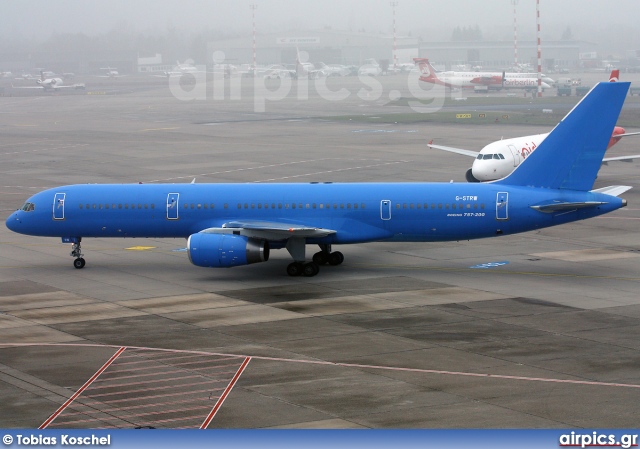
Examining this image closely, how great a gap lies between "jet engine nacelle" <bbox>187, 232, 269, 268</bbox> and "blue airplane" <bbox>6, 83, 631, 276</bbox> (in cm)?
4

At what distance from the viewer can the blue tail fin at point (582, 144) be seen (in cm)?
4294

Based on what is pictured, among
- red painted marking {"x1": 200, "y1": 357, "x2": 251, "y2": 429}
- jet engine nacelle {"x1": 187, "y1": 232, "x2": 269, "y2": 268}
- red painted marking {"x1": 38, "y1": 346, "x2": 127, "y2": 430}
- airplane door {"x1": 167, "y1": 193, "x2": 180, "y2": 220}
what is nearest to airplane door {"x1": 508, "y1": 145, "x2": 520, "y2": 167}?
airplane door {"x1": 167, "y1": 193, "x2": 180, "y2": 220}

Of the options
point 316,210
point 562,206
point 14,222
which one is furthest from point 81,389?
point 562,206

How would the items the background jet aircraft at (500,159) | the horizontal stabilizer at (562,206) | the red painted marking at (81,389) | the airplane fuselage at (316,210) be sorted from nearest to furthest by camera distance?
the red painted marking at (81,389)
the horizontal stabilizer at (562,206)
the airplane fuselage at (316,210)
the background jet aircraft at (500,159)

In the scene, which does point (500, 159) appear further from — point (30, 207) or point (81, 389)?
point (81, 389)

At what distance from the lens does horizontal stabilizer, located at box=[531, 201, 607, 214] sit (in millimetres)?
42156

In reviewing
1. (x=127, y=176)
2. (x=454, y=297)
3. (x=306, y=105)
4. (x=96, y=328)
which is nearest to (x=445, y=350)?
(x=454, y=297)

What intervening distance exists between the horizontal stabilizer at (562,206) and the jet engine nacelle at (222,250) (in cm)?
1267

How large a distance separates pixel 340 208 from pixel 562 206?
10039 mm

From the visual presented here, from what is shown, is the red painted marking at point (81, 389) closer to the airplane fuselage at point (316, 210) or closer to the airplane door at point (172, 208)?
the airplane door at point (172, 208)

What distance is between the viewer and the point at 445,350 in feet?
104

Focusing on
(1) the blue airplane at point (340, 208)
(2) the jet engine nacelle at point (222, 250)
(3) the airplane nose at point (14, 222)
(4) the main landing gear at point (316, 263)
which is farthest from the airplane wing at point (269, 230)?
(3) the airplane nose at point (14, 222)

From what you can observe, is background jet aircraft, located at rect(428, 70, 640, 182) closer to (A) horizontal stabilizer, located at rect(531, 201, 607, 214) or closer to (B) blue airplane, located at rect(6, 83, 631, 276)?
(B) blue airplane, located at rect(6, 83, 631, 276)

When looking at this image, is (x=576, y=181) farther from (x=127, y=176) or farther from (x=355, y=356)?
(x=127, y=176)
